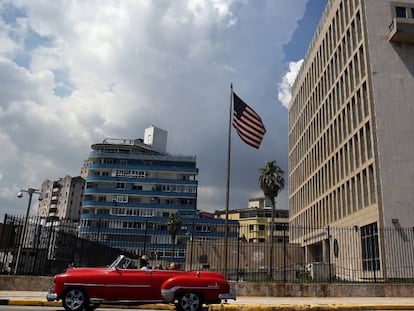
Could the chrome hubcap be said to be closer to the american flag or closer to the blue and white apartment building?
the american flag

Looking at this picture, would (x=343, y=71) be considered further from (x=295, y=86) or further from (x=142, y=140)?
(x=142, y=140)

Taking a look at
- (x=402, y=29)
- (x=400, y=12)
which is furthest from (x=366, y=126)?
(x=400, y=12)

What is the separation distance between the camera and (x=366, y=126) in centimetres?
3684

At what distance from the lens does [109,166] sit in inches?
3487

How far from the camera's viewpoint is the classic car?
11.0 meters

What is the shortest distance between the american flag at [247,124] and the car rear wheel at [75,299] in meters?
12.6

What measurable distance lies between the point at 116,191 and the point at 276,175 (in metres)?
44.3

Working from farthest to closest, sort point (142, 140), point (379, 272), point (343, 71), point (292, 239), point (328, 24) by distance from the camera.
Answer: point (142, 140)
point (292, 239)
point (328, 24)
point (343, 71)
point (379, 272)

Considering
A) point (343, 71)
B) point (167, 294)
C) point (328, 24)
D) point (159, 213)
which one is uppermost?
point (328, 24)

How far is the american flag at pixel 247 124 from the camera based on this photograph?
21473 millimetres

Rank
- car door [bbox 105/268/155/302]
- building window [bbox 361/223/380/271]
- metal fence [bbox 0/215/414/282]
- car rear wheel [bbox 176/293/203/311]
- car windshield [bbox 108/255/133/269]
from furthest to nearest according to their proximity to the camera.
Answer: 1. building window [bbox 361/223/380/271]
2. metal fence [bbox 0/215/414/282]
3. car windshield [bbox 108/255/133/269]
4. car door [bbox 105/268/155/302]
5. car rear wheel [bbox 176/293/203/311]

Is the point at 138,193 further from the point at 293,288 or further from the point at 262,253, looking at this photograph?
the point at 293,288

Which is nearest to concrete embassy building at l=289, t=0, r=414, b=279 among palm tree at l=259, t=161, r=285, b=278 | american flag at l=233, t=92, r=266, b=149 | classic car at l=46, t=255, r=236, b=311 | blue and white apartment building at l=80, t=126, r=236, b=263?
palm tree at l=259, t=161, r=285, b=278

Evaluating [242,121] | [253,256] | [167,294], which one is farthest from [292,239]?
[167,294]
